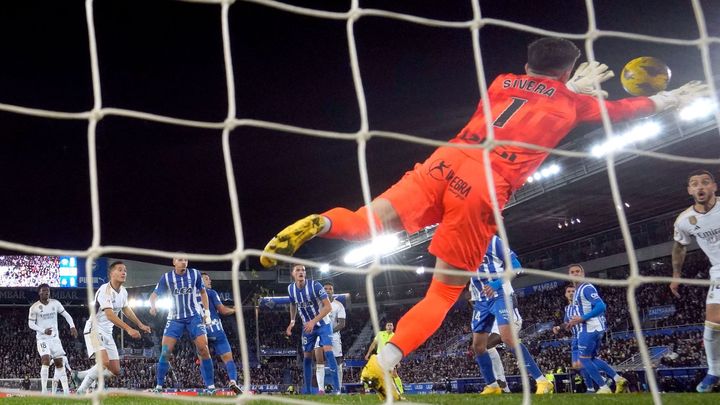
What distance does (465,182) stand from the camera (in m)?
3.66

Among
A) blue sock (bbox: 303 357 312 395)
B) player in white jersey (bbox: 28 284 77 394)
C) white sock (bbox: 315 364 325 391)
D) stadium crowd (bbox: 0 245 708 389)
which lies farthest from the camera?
stadium crowd (bbox: 0 245 708 389)

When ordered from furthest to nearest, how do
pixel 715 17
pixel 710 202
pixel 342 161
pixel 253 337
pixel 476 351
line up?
pixel 253 337
pixel 342 161
pixel 715 17
pixel 476 351
pixel 710 202

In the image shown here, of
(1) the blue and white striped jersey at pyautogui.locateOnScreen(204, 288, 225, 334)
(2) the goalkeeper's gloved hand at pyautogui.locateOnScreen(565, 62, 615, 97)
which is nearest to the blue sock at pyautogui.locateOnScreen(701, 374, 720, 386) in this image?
(2) the goalkeeper's gloved hand at pyautogui.locateOnScreen(565, 62, 615, 97)

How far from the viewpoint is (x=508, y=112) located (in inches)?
150

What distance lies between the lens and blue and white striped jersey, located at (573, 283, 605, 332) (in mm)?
9398

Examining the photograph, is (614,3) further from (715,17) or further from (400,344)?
(400,344)

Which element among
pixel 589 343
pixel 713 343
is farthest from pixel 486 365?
pixel 713 343

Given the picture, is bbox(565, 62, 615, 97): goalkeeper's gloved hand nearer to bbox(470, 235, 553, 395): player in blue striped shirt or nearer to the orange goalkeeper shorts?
the orange goalkeeper shorts

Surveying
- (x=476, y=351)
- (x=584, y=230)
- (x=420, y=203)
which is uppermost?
(x=584, y=230)

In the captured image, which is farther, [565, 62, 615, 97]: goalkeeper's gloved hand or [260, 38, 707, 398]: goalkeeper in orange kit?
[565, 62, 615, 97]: goalkeeper's gloved hand

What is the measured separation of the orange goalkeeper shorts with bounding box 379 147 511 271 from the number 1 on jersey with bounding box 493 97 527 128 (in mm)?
281

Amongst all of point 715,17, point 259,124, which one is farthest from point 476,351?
point 715,17

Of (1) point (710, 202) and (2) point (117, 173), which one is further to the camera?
(2) point (117, 173)

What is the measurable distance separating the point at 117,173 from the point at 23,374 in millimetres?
10663
